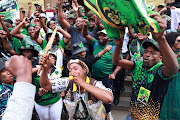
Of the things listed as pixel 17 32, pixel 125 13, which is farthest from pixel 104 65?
pixel 125 13

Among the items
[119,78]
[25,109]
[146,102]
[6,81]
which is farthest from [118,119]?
[25,109]

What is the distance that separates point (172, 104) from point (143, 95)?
94 cm

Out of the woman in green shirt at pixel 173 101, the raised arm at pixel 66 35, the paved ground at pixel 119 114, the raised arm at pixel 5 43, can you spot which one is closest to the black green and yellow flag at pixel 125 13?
the woman in green shirt at pixel 173 101

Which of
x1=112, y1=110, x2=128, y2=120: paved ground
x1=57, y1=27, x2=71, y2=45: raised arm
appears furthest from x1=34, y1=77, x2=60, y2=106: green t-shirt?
x1=112, y1=110, x2=128, y2=120: paved ground

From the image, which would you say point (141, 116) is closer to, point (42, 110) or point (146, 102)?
point (146, 102)

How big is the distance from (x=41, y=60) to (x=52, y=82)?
60 cm

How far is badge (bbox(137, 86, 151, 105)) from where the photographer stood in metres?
2.03

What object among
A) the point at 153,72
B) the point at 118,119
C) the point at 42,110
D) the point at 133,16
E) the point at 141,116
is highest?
the point at 133,16

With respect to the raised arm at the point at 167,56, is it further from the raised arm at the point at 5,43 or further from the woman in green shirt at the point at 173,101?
the raised arm at the point at 5,43

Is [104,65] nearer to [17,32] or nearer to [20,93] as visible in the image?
[17,32]

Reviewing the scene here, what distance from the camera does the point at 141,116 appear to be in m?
2.07

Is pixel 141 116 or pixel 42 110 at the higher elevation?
pixel 141 116

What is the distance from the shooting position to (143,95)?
2.08 m

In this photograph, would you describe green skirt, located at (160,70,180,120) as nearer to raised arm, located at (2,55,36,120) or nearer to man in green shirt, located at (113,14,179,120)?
man in green shirt, located at (113,14,179,120)
